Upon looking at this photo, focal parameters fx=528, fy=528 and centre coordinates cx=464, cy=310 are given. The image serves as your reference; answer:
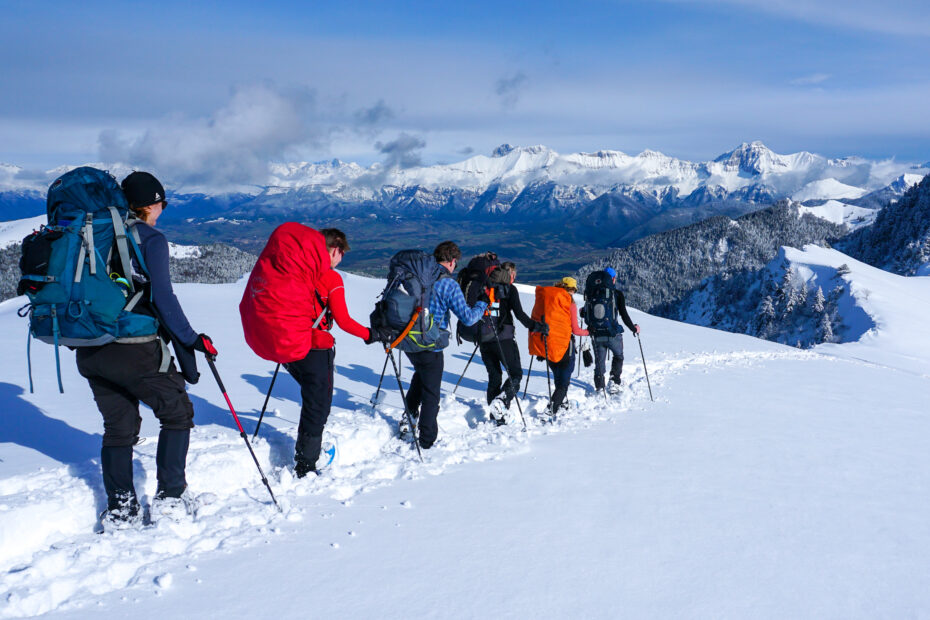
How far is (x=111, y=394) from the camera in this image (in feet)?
13.7

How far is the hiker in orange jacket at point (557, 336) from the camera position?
8.59 meters

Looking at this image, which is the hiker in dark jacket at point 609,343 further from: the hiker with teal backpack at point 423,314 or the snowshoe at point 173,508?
the snowshoe at point 173,508

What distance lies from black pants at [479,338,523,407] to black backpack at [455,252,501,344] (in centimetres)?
22

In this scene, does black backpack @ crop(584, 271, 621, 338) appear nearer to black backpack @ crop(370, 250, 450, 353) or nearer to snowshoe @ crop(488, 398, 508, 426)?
snowshoe @ crop(488, 398, 508, 426)

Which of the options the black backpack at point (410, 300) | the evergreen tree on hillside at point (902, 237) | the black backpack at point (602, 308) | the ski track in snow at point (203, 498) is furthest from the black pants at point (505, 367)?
the evergreen tree on hillside at point (902, 237)

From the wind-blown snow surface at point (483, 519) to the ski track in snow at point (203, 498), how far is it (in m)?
0.02

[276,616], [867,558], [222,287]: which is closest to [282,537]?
[276,616]

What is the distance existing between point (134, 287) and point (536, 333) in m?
6.12

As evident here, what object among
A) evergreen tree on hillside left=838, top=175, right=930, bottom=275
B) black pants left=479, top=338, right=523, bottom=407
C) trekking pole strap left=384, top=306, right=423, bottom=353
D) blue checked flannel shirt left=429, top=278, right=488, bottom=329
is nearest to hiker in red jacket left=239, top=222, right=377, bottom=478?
trekking pole strap left=384, top=306, right=423, bottom=353

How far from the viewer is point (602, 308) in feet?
32.9

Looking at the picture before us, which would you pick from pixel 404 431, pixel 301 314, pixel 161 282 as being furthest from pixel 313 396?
pixel 161 282

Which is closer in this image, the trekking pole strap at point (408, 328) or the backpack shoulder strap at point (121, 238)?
the backpack shoulder strap at point (121, 238)

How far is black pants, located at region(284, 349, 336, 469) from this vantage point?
537 cm

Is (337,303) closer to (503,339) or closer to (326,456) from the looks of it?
(326,456)
